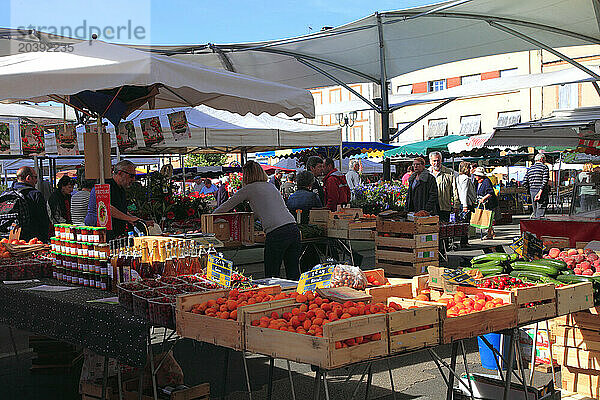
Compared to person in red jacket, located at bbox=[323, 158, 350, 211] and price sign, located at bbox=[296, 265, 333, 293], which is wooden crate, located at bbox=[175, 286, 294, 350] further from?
person in red jacket, located at bbox=[323, 158, 350, 211]

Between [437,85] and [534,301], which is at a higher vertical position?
[437,85]

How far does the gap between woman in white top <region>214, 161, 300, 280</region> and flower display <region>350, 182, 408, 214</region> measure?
5112 millimetres

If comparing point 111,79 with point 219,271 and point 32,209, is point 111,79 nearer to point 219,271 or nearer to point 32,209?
point 219,271

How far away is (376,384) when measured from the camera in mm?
5266

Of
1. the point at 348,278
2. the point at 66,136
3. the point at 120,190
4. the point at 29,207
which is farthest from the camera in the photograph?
the point at 29,207

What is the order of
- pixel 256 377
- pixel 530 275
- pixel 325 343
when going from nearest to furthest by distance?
pixel 325 343 → pixel 530 275 → pixel 256 377

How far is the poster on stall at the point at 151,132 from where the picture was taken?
9164 mm

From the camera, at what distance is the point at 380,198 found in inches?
495

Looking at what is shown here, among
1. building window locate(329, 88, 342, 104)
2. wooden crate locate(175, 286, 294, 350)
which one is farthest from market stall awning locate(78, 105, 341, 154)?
building window locate(329, 88, 342, 104)

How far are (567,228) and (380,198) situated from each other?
4593 millimetres

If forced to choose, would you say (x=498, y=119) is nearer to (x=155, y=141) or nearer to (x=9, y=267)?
(x=155, y=141)

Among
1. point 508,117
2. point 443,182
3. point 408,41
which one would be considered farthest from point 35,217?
point 508,117

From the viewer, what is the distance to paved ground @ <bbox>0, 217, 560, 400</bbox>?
5.08 metres

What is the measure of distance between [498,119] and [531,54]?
4467 millimetres
